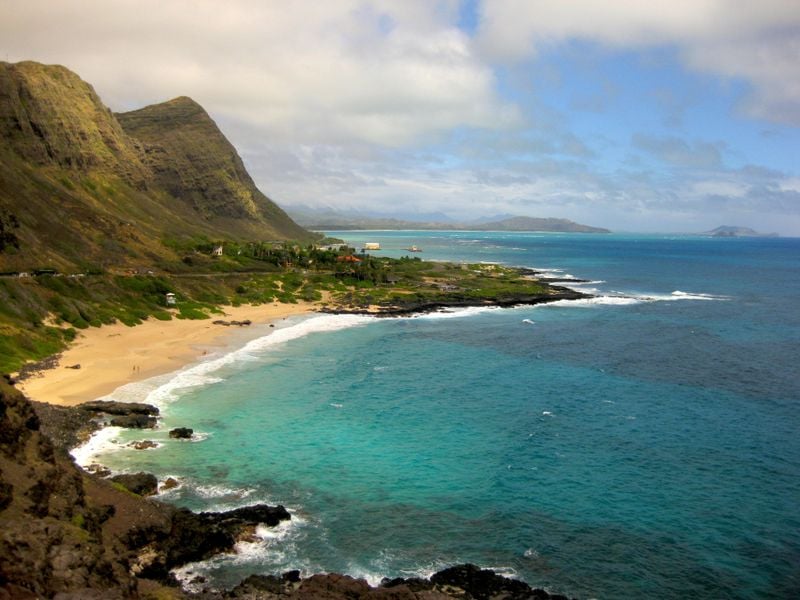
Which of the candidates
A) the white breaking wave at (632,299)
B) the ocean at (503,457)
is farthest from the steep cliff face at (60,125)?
the white breaking wave at (632,299)

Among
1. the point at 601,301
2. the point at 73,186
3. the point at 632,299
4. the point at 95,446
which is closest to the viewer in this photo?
the point at 95,446

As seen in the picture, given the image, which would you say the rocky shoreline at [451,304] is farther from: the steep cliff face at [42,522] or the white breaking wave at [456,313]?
the steep cliff face at [42,522]

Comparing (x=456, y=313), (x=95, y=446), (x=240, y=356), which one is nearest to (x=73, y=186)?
(x=456, y=313)

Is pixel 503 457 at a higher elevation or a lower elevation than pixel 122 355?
lower

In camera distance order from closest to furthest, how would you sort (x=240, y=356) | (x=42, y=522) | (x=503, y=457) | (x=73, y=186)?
(x=42, y=522) < (x=503, y=457) < (x=240, y=356) < (x=73, y=186)

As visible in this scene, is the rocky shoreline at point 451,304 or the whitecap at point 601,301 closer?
the rocky shoreline at point 451,304

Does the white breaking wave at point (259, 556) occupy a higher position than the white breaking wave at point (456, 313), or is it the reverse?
the white breaking wave at point (456, 313)

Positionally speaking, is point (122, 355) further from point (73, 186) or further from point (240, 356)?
point (73, 186)
